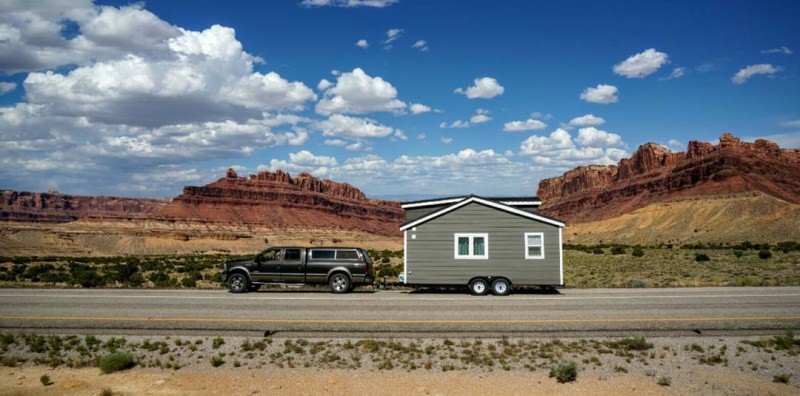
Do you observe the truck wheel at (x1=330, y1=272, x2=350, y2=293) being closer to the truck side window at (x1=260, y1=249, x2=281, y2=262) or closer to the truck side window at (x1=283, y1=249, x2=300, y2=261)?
the truck side window at (x1=283, y1=249, x2=300, y2=261)

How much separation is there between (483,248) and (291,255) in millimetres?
7389

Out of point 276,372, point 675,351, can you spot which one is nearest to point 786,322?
point 675,351

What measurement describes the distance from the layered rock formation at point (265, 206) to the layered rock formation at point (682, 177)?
67.3 metres

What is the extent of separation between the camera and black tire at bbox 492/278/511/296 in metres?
20.1

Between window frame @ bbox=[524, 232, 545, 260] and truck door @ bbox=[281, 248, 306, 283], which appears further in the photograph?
truck door @ bbox=[281, 248, 306, 283]

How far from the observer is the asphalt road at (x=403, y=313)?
13.5 meters

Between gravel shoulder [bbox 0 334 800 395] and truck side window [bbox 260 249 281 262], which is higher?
truck side window [bbox 260 249 281 262]

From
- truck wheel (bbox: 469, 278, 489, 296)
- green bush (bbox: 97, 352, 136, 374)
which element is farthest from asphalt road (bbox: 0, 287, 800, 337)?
green bush (bbox: 97, 352, 136, 374)

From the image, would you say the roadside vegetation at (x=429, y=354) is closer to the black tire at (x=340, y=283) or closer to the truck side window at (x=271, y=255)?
the black tire at (x=340, y=283)

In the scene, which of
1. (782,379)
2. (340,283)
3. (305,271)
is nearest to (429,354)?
(782,379)

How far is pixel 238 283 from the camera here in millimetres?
21094

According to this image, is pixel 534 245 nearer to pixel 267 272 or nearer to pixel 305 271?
pixel 305 271

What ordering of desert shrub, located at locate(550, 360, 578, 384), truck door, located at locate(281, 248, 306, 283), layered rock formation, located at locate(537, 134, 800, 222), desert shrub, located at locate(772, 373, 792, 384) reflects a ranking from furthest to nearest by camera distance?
layered rock formation, located at locate(537, 134, 800, 222) < truck door, located at locate(281, 248, 306, 283) < desert shrub, located at locate(550, 360, 578, 384) < desert shrub, located at locate(772, 373, 792, 384)

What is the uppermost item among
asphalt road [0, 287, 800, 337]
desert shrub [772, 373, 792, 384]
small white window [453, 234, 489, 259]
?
small white window [453, 234, 489, 259]
